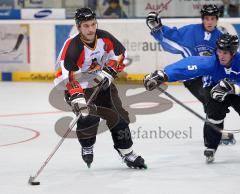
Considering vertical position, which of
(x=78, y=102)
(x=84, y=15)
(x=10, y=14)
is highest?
(x=84, y=15)

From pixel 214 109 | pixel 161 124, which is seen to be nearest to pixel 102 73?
pixel 214 109

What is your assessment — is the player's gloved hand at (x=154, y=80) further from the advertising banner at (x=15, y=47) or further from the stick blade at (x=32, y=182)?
the advertising banner at (x=15, y=47)

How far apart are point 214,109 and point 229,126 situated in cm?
166

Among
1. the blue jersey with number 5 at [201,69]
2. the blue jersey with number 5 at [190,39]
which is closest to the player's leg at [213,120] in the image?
the blue jersey with number 5 at [201,69]

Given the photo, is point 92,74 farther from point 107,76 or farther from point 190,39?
point 190,39

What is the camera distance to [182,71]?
4855 mm

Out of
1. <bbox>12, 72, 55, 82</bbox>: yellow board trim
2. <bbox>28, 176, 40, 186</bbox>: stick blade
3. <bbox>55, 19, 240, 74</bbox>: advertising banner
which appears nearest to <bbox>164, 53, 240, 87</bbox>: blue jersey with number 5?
<bbox>28, 176, 40, 186</bbox>: stick blade

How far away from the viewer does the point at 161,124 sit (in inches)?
271

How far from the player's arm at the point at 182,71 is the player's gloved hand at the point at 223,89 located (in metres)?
0.14

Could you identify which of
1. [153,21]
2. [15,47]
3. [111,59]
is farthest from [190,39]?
[15,47]

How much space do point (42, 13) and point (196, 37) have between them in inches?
197

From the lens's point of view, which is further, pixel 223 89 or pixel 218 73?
pixel 218 73

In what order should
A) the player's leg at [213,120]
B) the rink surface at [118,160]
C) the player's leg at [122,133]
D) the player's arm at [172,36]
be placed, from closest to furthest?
the rink surface at [118,160]
the player's leg at [122,133]
the player's leg at [213,120]
the player's arm at [172,36]

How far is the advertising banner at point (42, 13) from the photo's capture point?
10.4m
